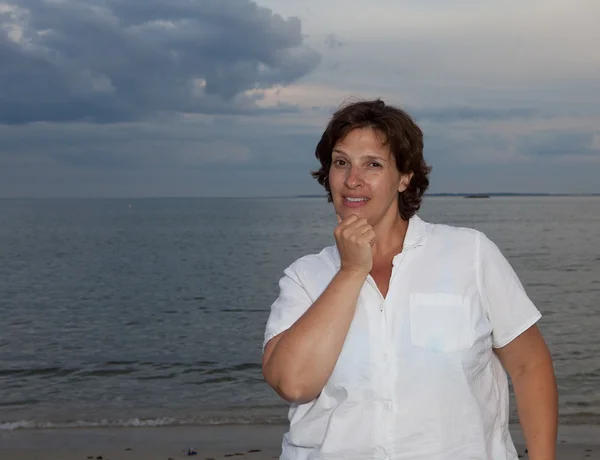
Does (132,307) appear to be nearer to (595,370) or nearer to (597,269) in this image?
(595,370)

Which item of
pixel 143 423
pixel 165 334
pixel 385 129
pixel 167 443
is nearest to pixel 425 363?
pixel 385 129

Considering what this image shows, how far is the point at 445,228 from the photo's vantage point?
118 inches

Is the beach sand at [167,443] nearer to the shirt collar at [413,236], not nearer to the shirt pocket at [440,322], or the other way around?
the shirt collar at [413,236]

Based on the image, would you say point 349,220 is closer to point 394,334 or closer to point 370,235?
point 370,235

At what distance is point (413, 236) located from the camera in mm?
3016

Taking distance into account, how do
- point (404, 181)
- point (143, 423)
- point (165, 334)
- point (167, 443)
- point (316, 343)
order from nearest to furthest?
point (316, 343) → point (404, 181) → point (167, 443) → point (143, 423) → point (165, 334)

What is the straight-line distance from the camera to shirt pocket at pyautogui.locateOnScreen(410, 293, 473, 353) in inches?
109

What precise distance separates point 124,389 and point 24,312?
1243cm

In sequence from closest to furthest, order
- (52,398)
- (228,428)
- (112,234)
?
(228,428) → (52,398) → (112,234)

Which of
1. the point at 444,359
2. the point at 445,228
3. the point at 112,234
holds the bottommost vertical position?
the point at 112,234

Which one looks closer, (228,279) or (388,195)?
(388,195)

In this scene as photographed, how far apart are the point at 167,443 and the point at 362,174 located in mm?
7273

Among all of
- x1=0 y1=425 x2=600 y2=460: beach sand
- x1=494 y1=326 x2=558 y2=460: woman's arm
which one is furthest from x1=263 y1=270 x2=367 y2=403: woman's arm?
x1=0 y1=425 x2=600 y2=460: beach sand

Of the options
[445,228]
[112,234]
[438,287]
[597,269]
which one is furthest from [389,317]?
[112,234]
